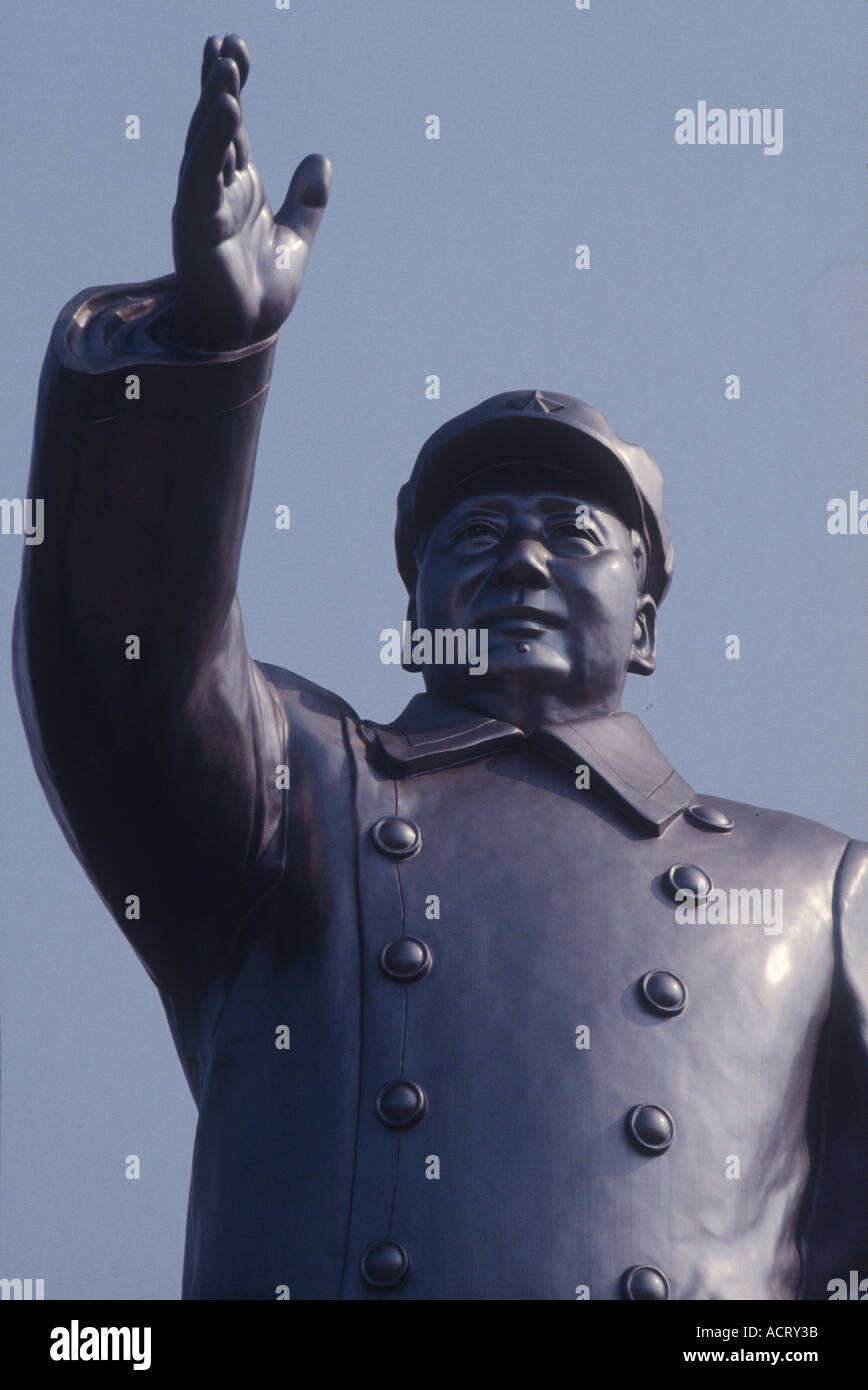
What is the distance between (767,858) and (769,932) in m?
0.27

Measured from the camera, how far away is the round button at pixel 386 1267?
Result: 584 cm

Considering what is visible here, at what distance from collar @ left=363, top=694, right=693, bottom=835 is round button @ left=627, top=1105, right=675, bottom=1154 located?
0.89m

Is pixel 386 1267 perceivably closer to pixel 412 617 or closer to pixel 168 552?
pixel 168 552

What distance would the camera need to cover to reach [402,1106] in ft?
19.8

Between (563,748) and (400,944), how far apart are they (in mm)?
813

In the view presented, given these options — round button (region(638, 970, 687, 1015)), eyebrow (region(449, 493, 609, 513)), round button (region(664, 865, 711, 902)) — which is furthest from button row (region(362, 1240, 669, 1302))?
eyebrow (region(449, 493, 609, 513))

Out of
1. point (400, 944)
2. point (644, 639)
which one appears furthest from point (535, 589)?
point (400, 944)

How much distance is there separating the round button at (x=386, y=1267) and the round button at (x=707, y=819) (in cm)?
151

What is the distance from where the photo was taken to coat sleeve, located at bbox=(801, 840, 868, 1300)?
21.4ft

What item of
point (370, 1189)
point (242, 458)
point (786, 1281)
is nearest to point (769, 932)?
point (786, 1281)

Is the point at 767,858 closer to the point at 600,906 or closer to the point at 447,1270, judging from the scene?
the point at 600,906

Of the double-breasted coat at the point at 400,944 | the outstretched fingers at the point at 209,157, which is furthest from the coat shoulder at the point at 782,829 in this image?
the outstretched fingers at the point at 209,157

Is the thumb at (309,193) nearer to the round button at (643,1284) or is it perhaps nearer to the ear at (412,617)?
the ear at (412,617)

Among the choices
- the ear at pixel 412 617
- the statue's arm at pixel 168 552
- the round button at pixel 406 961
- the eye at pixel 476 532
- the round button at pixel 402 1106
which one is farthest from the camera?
the ear at pixel 412 617
